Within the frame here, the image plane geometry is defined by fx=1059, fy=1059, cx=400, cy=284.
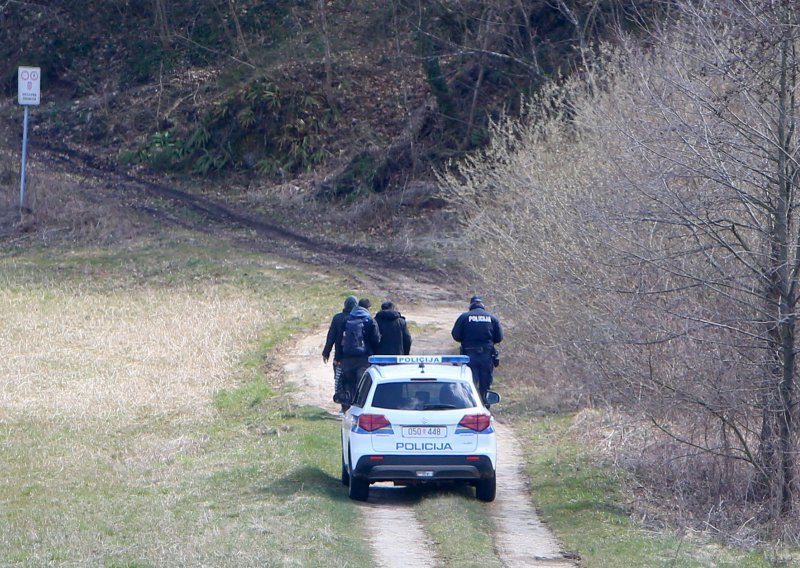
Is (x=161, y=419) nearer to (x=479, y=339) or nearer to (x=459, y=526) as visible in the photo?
(x=479, y=339)

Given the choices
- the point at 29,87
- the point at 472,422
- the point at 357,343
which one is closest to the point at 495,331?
the point at 357,343

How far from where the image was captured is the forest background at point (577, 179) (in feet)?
38.9

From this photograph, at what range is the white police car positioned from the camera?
10.9 m

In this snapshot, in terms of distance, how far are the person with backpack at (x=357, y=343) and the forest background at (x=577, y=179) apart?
267 centimetres

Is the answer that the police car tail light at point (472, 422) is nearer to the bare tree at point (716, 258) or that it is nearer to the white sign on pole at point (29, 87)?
the bare tree at point (716, 258)

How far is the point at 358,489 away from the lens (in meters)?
11.2

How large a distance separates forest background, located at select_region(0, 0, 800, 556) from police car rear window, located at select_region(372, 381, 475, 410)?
7.26 ft

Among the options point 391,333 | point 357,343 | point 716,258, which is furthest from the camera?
point 391,333

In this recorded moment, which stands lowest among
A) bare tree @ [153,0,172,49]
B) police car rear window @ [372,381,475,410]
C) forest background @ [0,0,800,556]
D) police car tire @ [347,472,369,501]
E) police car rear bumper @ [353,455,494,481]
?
police car tire @ [347,472,369,501]

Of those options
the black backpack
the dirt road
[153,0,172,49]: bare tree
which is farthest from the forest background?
[153,0,172,49]: bare tree

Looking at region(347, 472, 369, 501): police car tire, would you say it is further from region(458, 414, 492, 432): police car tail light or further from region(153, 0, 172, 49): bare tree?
region(153, 0, 172, 49): bare tree

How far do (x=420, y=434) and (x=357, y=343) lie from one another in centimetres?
402

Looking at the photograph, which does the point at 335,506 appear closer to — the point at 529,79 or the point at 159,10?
the point at 529,79

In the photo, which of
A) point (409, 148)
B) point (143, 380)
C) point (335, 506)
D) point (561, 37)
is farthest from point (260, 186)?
point (335, 506)
